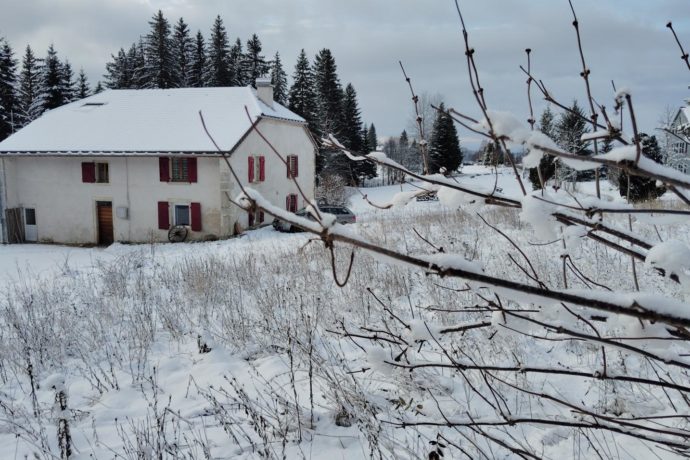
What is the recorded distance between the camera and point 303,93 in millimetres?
44156

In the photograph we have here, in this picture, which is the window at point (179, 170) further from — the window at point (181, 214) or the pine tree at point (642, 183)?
the pine tree at point (642, 183)

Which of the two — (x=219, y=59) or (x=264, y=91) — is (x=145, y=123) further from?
(x=219, y=59)

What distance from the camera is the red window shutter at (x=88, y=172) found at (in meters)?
22.7

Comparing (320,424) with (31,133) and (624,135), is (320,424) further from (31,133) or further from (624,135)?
(31,133)

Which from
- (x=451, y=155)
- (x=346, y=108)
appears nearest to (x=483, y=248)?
(x=451, y=155)

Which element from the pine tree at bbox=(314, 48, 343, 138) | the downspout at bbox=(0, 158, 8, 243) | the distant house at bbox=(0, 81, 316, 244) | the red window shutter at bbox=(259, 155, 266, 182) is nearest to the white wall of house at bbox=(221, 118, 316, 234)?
the distant house at bbox=(0, 81, 316, 244)

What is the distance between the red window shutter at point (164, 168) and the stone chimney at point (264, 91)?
6.54 metres

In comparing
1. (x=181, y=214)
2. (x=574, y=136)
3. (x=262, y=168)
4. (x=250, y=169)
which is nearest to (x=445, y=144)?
(x=262, y=168)

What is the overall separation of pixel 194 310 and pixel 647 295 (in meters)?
5.93

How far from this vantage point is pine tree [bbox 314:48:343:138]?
4600 cm

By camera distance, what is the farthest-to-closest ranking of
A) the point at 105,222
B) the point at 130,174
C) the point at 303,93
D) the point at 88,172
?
the point at 303,93
the point at 105,222
the point at 88,172
the point at 130,174

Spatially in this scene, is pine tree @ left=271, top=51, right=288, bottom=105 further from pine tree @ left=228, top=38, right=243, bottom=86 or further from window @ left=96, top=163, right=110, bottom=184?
window @ left=96, top=163, right=110, bottom=184

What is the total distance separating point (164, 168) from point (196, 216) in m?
2.57

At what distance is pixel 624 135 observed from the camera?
1.33m
